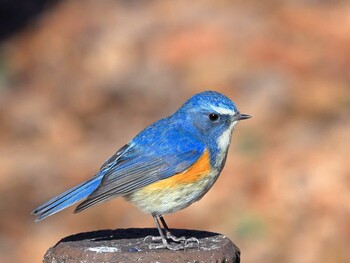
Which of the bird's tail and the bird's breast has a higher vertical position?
the bird's tail

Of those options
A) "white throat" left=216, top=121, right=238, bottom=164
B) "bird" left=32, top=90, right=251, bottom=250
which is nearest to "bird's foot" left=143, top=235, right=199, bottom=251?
"bird" left=32, top=90, right=251, bottom=250

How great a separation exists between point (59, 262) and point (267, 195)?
480cm

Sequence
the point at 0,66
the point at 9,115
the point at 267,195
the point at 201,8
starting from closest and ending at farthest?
the point at 267,195, the point at 9,115, the point at 0,66, the point at 201,8

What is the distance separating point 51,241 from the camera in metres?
9.02

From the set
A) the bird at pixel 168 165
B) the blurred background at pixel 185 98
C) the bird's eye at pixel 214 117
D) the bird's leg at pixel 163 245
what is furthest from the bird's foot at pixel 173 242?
the blurred background at pixel 185 98

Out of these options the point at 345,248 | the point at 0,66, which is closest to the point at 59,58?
the point at 0,66

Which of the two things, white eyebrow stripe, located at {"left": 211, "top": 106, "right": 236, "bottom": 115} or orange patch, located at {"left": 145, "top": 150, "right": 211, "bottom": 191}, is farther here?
white eyebrow stripe, located at {"left": 211, "top": 106, "right": 236, "bottom": 115}

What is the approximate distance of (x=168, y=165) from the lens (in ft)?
18.8

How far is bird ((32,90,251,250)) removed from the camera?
5.62 meters

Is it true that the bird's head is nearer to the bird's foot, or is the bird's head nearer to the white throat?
the white throat

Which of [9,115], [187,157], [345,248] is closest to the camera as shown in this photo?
[187,157]

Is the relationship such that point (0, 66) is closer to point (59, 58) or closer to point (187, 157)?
point (59, 58)

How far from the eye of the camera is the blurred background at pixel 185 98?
29.7ft

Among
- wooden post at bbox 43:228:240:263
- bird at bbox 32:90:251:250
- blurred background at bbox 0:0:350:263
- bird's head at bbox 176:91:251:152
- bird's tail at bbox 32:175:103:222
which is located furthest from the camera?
blurred background at bbox 0:0:350:263
